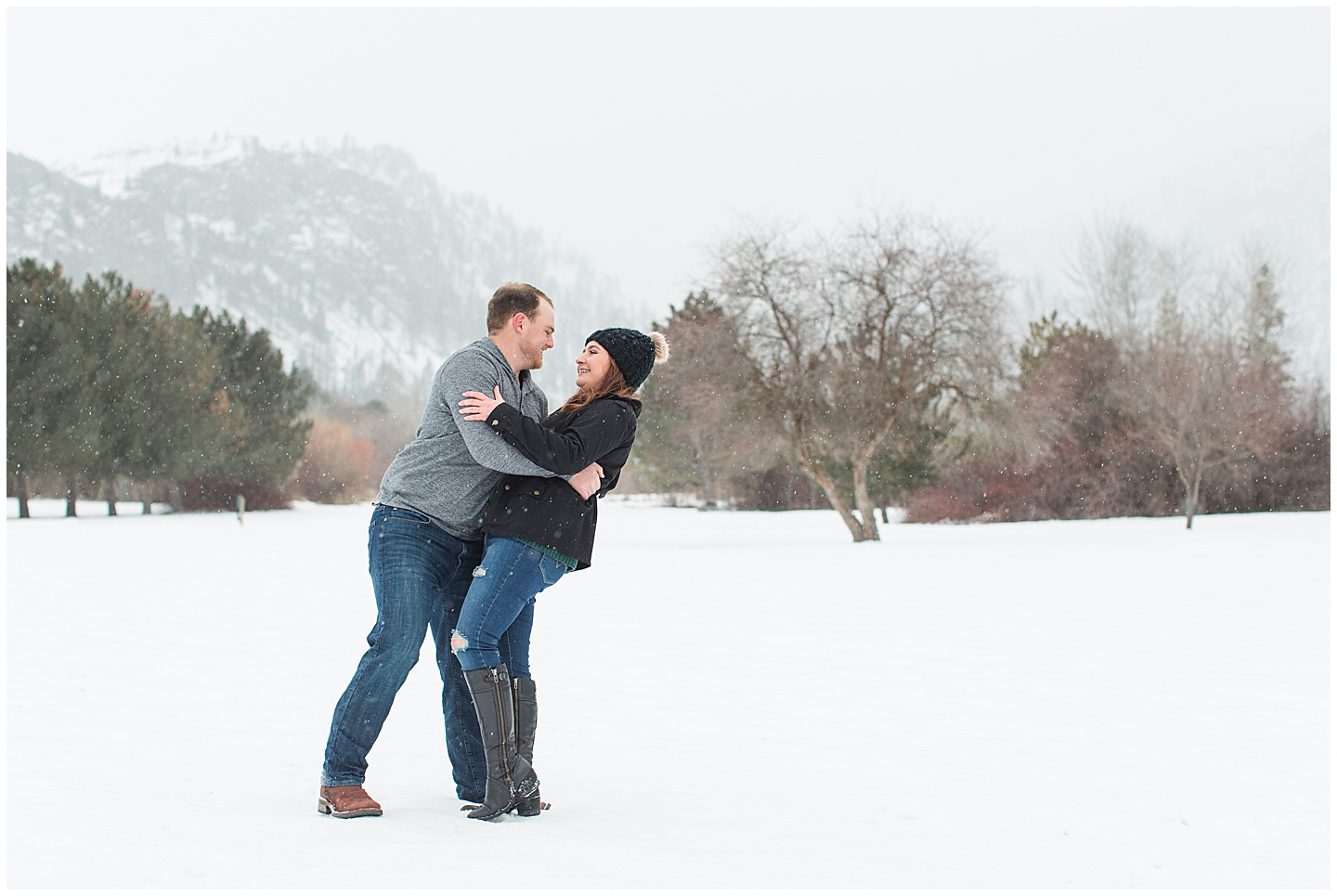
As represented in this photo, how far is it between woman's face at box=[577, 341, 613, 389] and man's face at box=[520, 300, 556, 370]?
0.48 feet

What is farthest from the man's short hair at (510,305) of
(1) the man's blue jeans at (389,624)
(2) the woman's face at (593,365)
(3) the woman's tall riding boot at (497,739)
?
(3) the woman's tall riding boot at (497,739)

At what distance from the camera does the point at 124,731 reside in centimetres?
564

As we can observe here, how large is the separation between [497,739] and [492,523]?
0.75 meters

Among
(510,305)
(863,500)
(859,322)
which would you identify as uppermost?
(859,322)

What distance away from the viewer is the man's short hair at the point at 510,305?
4230 millimetres

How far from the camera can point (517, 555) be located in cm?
400

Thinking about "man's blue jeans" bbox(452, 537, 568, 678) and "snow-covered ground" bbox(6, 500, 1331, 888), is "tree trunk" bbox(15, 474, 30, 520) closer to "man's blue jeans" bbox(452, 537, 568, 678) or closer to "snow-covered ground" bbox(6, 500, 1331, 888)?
"snow-covered ground" bbox(6, 500, 1331, 888)

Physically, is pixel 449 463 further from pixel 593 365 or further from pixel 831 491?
pixel 831 491

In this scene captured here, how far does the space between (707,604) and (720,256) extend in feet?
42.3

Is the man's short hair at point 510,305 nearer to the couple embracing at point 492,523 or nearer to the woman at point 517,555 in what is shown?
the couple embracing at point 492,523

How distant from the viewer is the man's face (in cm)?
424

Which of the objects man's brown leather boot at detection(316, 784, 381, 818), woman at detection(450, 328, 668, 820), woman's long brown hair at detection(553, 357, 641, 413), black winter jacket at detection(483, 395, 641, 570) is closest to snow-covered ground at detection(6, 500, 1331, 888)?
man's brown leather boot at detection(316, 784, 381, 818)

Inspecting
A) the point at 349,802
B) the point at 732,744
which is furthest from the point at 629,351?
the point at 732,744

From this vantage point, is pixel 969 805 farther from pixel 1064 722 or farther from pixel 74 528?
pixel 74 528
